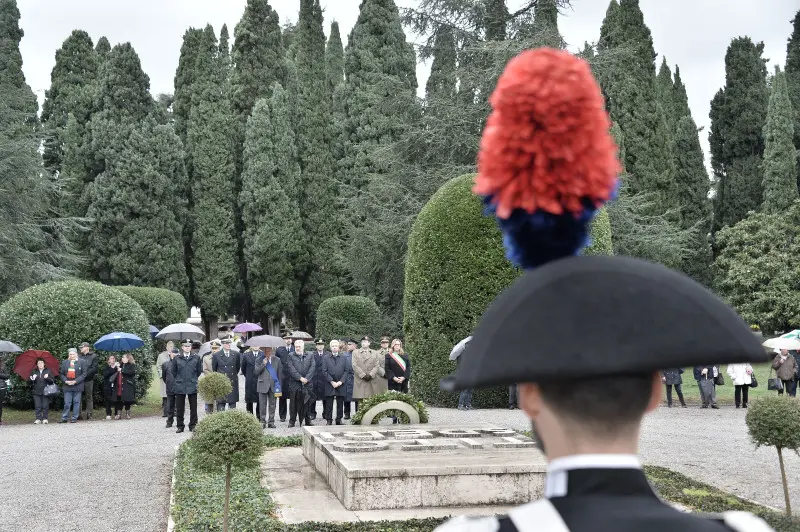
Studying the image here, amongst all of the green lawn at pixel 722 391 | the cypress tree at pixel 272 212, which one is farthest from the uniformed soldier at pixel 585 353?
the cypress tree at pixel 272 212

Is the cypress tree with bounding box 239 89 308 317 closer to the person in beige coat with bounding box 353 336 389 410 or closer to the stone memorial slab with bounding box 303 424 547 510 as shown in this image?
the person in beige coat with bounding box 353 336 389 410

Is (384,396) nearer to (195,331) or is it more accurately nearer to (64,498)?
(64,498)

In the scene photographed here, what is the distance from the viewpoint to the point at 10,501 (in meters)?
9.95

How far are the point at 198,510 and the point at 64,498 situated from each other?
7.10 feet

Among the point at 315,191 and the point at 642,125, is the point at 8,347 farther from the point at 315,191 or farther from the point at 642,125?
the point at 642,125

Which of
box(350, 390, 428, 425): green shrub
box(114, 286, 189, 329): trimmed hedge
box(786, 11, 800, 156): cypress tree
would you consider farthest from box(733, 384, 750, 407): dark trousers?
box(786, 11, 800, 156): cypress tree

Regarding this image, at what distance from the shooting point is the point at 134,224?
123ft

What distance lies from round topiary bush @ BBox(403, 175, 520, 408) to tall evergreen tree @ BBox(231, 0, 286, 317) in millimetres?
24763

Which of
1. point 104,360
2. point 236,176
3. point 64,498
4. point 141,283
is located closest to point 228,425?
point 64,498

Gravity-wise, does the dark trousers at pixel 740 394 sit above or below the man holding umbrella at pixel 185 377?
below

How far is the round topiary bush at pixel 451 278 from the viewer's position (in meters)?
18.0

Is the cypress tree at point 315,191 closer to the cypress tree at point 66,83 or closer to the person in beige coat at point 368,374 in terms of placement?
the cypress tree at point 66,83

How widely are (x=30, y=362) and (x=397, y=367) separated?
7740 millimetres

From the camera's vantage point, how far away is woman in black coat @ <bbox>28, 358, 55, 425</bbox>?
1809 centimetres
